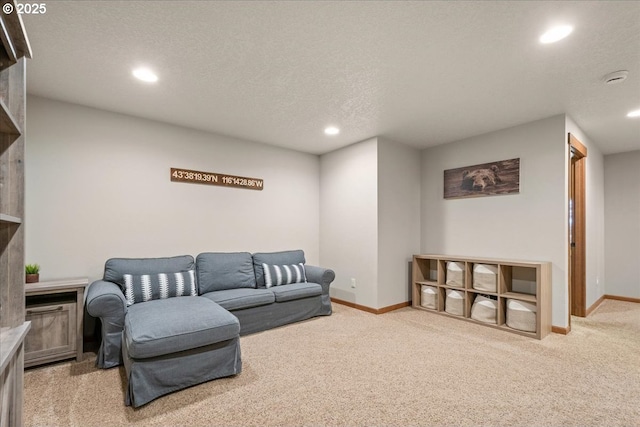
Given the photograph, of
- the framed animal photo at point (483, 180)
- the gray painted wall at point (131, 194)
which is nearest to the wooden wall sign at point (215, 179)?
the gray painted wall at point (131, 194)

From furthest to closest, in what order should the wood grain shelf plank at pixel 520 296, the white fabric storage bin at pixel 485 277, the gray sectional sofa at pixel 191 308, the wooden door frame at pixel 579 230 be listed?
the wooden door frame at pixel 579 230 < the white fabric storage bin at pixel 485 277 < the wood grain shelf plank at pixel 520 296 < the gray sectional sofa at pixel 191 308

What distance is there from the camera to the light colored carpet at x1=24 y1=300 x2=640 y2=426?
1840mm

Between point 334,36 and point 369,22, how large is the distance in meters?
0.26

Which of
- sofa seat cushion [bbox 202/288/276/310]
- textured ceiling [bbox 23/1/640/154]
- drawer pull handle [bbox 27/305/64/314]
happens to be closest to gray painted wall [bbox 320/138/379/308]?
textured ceiling [bbox 23/1/640/154]

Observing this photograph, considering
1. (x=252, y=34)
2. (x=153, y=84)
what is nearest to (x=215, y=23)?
(x=252, y=34)

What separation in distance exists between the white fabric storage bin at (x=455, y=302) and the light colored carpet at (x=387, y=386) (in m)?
0.64

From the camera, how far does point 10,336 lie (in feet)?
3.75

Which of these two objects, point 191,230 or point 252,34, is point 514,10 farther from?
point 191,230

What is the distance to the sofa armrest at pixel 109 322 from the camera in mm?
2438

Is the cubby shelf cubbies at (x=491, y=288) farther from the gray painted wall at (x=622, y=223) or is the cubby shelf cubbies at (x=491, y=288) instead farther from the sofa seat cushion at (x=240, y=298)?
the gray painted wall at (x=622, y=223)

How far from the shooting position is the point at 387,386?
2195 mm

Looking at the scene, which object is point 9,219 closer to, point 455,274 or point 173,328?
point 173,328

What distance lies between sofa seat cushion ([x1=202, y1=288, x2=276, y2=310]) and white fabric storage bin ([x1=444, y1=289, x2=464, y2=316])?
91.5 inches

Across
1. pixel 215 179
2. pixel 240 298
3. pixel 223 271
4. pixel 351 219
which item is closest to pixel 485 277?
pixel 351 219
